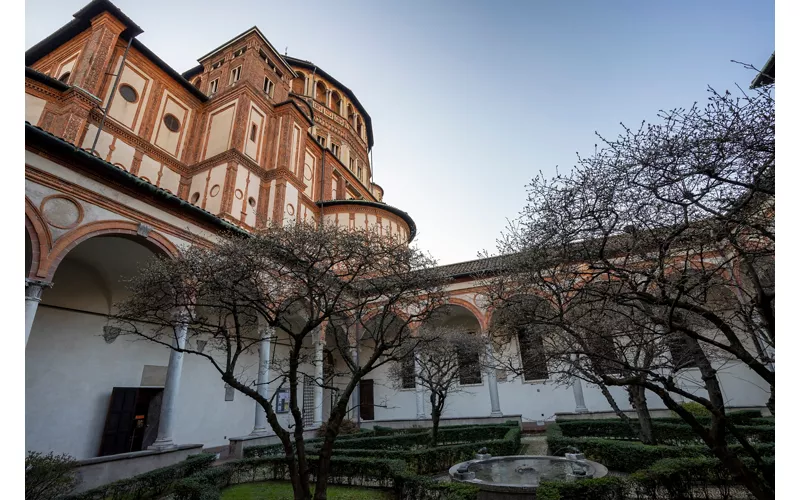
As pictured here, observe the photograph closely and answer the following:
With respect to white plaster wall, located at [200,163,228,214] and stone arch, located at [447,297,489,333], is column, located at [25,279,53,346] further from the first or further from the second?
stone arch, located at [447,297,489,333]

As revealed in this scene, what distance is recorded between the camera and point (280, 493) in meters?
7.19

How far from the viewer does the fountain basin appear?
19.3 ft

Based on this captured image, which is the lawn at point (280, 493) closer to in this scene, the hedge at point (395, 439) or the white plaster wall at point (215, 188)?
the hedge at point (395, 439)

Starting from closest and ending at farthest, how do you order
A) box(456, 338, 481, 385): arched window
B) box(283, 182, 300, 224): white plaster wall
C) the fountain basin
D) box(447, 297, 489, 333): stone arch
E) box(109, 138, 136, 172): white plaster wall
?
1. the fountain basin
2. box(456, 338, 481, 385): arched window
3. box(109, 138, 136, 172): white plaster wall
4. box(447, 297, 489, 333): stone arch
5. box(283, 182, 300, 224): white plaster wall

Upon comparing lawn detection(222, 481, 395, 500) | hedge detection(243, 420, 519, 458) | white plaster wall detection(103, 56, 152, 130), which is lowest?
lawn detection(222, 481, 395, 500)

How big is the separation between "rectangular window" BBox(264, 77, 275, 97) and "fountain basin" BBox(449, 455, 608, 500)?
18.7 m

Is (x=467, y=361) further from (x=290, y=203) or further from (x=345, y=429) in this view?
(x=290, y=203)

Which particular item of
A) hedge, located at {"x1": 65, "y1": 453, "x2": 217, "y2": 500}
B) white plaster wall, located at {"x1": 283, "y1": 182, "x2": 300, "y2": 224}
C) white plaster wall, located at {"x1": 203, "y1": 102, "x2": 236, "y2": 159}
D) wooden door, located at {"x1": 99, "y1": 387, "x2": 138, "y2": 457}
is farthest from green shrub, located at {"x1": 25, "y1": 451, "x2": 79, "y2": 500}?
white plaster wall, located at {"x1": 203, "y1": 102, "x2": 236, "y2": 159}

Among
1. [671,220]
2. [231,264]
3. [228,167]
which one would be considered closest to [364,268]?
[231,264]

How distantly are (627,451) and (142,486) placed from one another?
9.00 metres

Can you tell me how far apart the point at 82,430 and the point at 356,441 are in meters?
7.40

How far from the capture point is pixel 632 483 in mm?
5555

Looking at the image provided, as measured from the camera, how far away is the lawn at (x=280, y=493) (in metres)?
6.75

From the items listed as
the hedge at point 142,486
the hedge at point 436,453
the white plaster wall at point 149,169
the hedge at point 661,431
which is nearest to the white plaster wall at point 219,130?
the white plaster wall at point 149,169
